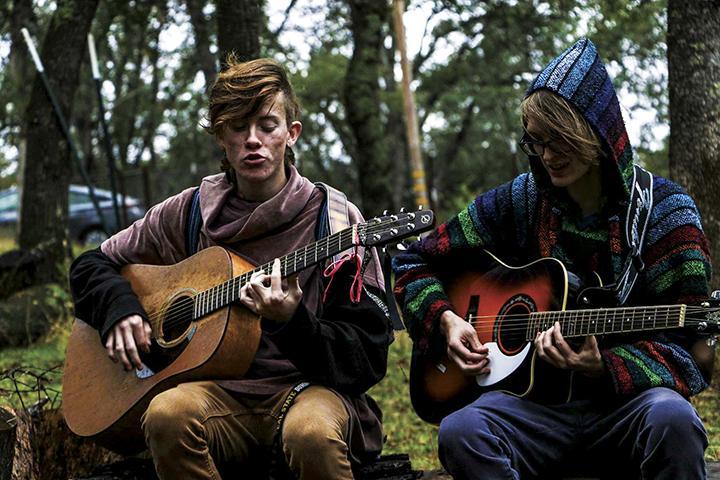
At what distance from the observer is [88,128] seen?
95.6 ft

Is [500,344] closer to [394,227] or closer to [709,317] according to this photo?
[394,227]

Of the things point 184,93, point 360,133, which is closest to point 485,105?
point 184,93

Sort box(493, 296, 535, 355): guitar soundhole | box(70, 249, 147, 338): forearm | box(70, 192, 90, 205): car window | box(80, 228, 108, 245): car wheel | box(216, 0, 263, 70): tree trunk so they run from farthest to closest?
box(70, 192, 90, 205): car window
box(80, 228, 108, 245): car wheel
box(216, 0, 263, 70): tree trunk
box(70, 249, 147, 338): forearm
box(493, 296, 535, 355): guitar soundhole

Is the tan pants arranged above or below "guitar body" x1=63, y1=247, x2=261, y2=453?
below

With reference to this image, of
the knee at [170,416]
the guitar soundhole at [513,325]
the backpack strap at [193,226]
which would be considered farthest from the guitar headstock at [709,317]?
the backpack strap at [193,226]

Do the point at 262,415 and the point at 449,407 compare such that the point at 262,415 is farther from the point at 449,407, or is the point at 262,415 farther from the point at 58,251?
the point at 58,251

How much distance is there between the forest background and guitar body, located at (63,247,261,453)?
1472 millimetres

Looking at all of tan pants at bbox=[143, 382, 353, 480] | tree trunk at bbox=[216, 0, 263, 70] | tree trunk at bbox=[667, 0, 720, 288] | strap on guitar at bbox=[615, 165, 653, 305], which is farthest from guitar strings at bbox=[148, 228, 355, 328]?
tree trunk at bbox=[216, 0, 263, 70]

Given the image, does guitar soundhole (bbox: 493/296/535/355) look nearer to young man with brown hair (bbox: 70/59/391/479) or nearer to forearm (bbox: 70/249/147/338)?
young man with brown hair (bbox: 70/59/391/479)

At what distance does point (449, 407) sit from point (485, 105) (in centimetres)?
2517

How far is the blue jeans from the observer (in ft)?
9.50

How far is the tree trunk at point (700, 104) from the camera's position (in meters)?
5.50

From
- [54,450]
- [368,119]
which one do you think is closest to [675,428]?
[54,450]

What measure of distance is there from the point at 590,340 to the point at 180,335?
1.41 m
